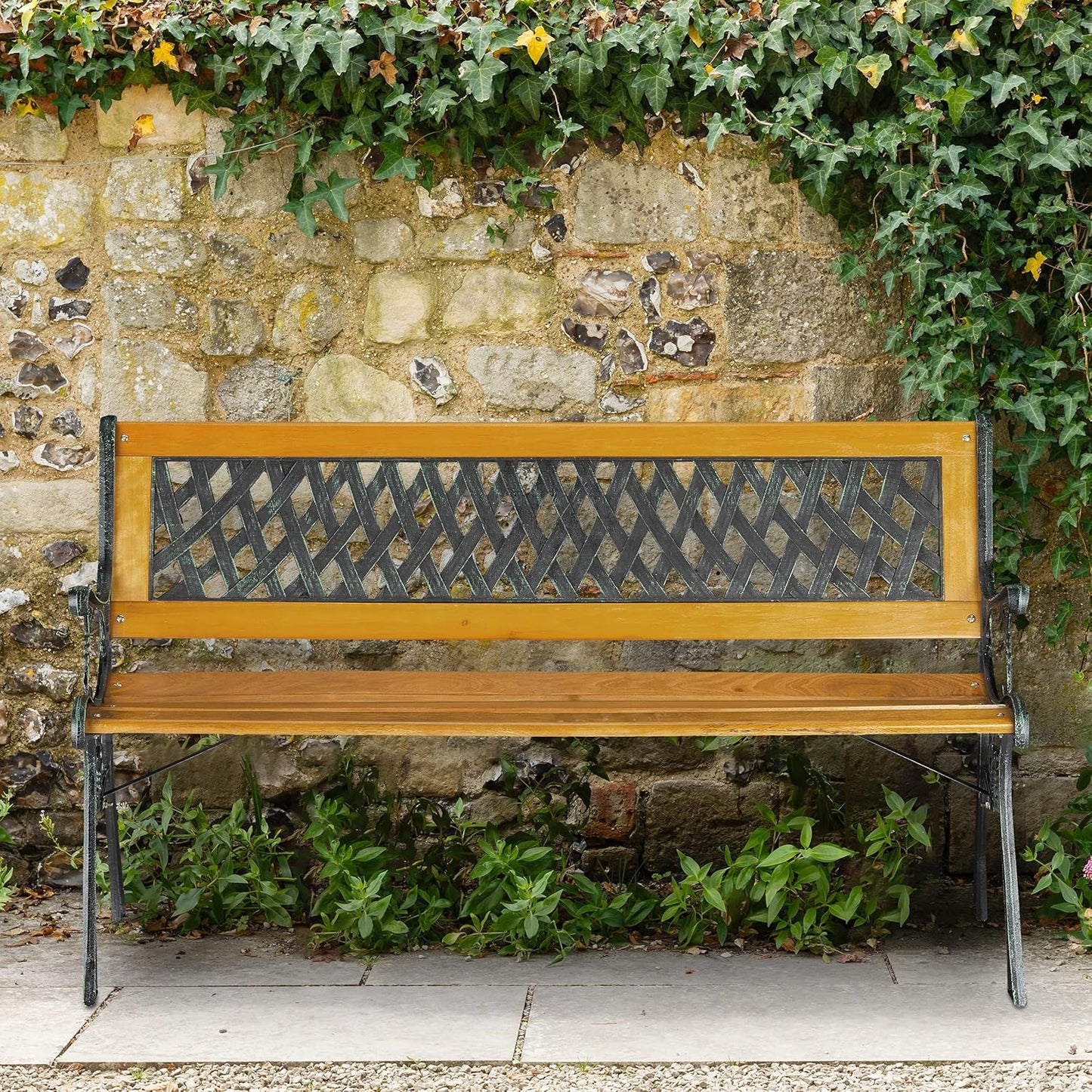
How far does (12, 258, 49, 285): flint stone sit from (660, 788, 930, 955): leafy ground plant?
2137mm

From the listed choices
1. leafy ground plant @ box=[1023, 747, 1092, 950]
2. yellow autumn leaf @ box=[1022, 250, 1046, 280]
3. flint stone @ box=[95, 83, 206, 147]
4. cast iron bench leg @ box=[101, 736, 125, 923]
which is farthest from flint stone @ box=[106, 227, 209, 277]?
leafy ground plant @ box=[1023, 747, 1092, 950]

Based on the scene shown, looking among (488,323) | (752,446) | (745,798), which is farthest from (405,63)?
(745,798)

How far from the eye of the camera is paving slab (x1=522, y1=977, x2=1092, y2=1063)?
94.0 inches

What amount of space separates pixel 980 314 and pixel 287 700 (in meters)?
1.83

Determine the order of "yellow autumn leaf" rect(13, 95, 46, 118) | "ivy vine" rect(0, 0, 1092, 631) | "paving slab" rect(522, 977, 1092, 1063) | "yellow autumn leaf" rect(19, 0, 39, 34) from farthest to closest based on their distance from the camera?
"yellow autumn leaf" rect(13, 95, 46, 118) → "yellow autumn leaf" rect(19, 0, 39, 34) → "ivy vine" rect(0, 0, 1092, 631) → "paving slab" rect(522, 977, 1092, 1063)

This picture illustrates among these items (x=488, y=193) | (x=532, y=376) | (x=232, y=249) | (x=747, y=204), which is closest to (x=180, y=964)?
(x=532, y=376)

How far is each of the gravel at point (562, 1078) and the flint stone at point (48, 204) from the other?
199 centimetres

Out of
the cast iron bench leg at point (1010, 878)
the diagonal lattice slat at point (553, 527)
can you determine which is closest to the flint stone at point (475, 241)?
the diagonal lattice slat at point (553, 527)

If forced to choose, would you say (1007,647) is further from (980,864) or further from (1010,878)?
(980,864)

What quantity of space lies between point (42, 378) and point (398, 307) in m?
0.93

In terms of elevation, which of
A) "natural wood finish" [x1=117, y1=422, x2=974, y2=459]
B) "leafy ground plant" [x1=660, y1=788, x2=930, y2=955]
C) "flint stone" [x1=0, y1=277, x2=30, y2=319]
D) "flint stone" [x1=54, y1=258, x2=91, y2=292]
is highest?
"flint stone" [x1=54, y1=258, x2=91, y2=292]

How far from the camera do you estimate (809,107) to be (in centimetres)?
301

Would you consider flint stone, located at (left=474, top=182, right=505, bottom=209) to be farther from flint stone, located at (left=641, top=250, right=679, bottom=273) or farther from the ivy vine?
flint stone, located at (left=641, top=250, right=679, bottom=273)

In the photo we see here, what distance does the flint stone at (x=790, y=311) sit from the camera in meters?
3.22
